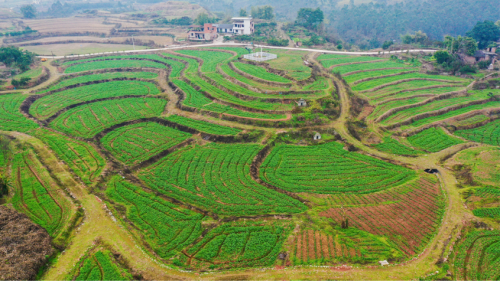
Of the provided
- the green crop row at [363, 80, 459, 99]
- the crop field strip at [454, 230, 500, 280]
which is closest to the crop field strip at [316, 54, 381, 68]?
the green crop row at [363, 80, 459, 99]

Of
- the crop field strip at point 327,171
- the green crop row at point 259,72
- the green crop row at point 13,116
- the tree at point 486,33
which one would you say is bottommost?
the crop field strip at point 327,171

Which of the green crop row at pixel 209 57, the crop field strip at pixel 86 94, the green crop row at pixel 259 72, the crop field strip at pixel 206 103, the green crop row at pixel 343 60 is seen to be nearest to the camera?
the crop field strip at pixel 206 103

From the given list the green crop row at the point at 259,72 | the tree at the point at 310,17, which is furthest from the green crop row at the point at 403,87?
the tree at the point at 310,17

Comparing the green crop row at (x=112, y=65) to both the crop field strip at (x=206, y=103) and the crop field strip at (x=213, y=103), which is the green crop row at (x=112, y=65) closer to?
the crop field strip at (x=213, y=103)

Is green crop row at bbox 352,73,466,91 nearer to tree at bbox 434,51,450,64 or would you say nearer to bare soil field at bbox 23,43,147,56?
tree at bbox 434,51,450,64

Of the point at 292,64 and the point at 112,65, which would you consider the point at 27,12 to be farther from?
the point at 292,64
